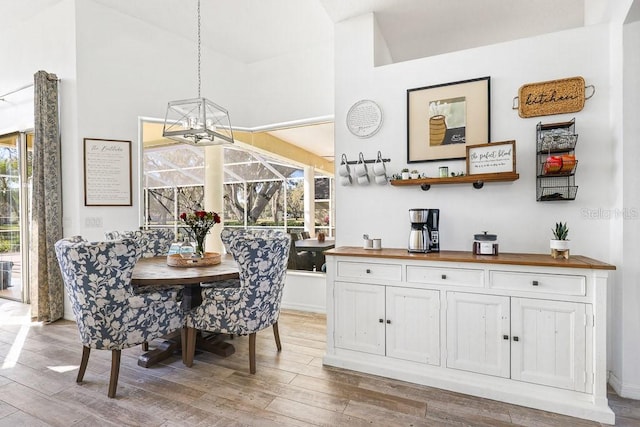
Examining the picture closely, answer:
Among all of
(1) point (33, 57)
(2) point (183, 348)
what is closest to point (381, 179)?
(2) point (183, 348)

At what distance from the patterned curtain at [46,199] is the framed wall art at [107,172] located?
0.37 m

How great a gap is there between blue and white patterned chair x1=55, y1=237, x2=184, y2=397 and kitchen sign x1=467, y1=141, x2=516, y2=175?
2.53m

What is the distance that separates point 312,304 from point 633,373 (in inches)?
113

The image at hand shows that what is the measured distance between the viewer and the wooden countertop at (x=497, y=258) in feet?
6.43

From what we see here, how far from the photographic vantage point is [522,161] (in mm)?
2473

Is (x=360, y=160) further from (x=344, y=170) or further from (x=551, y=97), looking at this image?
(x=551, y=97)

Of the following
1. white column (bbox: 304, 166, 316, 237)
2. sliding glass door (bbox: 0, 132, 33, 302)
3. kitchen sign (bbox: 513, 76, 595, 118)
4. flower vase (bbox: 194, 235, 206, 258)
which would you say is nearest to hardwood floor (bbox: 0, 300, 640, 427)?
flower vase (bbox: 194, 235, 206, 258)

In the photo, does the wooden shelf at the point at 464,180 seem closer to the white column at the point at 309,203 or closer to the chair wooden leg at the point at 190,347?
the white column at the point at 309,203

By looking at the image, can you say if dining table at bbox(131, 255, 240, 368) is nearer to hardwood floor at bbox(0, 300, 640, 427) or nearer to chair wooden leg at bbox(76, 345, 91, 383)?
hardwood floor at bbox(0, 300, 640, 427)

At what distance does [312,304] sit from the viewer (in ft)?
13.2

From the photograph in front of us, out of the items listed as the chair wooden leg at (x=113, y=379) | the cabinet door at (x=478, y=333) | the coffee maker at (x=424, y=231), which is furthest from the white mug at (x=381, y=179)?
the chair wooden leg at (x=113, y=379)

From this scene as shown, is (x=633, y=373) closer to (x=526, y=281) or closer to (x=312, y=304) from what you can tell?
(x=526, y=281)

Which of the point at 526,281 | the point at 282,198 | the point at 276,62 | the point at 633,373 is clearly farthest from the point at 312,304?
the point at 276,62

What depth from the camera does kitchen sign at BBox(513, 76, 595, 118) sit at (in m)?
2.32
